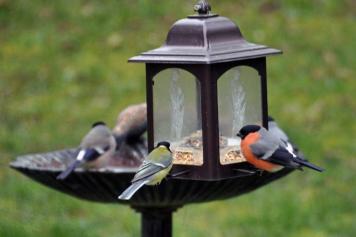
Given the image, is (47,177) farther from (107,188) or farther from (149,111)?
(149,111)

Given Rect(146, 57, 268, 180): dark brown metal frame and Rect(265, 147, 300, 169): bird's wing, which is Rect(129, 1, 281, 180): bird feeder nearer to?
Rect(146, 57, 268, 180): dark brown metal frame

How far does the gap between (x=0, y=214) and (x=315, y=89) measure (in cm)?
334

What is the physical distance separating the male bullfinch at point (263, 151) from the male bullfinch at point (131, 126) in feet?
6.38

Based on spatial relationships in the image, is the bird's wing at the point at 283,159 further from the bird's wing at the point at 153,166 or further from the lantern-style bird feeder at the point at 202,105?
the bird's wing at the point at 153,166

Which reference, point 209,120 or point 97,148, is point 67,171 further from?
point 209,120

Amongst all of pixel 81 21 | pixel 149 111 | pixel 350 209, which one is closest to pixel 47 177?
pixel 149 111

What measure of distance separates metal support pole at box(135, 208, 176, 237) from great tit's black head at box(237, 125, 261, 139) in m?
1.12

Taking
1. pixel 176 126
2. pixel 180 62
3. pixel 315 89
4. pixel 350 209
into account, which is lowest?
pixel 350 209

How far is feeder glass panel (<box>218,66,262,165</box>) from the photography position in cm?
400

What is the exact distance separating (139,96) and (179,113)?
4739 mm

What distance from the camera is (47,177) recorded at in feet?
15.2

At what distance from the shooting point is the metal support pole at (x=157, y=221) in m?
4.89

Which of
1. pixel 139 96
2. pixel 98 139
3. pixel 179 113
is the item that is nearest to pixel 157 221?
pixel 98 139

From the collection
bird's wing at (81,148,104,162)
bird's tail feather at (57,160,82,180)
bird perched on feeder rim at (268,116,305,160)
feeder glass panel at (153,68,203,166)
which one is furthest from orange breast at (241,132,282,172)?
bird's wing at (81,148,104,162)
